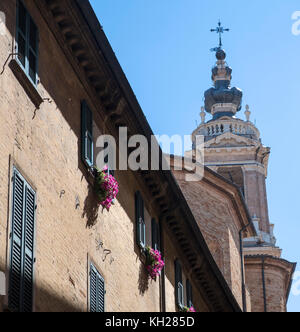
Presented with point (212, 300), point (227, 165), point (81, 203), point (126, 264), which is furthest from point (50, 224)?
point (227, 165)

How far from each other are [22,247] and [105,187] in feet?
15.2

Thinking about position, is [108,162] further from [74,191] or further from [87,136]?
[74,191]

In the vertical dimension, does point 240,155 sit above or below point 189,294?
above

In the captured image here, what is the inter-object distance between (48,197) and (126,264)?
4758 millimetres

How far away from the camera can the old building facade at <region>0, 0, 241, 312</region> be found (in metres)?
14.1

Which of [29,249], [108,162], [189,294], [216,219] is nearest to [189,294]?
[189,294]

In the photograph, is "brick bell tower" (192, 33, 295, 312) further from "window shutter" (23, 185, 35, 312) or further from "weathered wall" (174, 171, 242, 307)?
"window shutter" (23, 185, 35, 312)

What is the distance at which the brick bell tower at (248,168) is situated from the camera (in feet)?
175

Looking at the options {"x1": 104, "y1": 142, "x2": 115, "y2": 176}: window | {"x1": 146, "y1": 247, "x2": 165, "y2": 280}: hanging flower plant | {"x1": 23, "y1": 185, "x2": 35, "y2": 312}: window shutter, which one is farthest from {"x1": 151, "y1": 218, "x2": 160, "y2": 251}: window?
{"x1": 23, "y1": 185, "x2": 35, "y2": 312}: window shutter

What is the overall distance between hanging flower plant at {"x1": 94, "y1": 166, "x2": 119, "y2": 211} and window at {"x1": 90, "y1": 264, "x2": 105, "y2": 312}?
136cm

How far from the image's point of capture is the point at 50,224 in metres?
15.4

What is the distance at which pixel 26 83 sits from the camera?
49.1 feet
